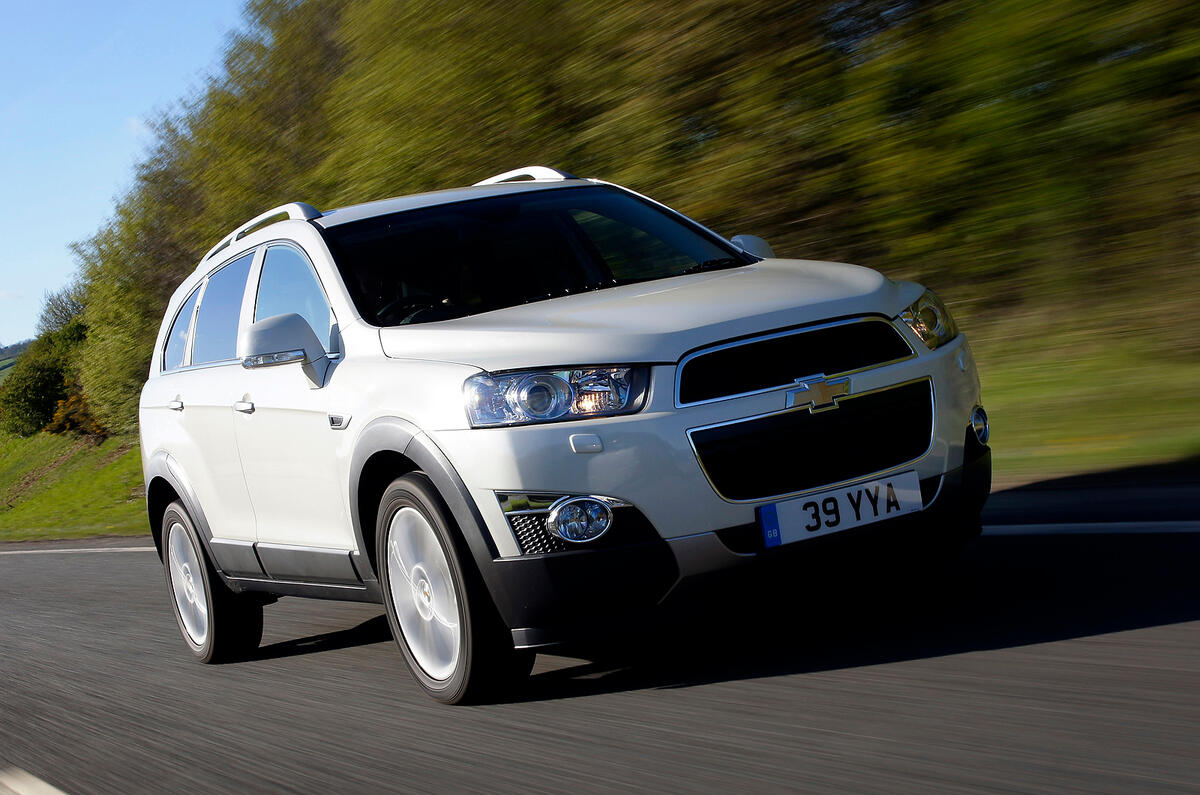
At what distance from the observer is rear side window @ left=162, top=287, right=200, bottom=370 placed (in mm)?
6770

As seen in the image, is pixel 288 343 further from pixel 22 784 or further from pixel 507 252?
pixel 22 784

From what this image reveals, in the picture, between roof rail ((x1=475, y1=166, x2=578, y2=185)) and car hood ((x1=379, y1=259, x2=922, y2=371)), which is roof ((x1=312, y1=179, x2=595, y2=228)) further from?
car hood ((x1=379, y1=259, x2=922, y2=371))

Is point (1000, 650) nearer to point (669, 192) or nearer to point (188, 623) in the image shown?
point (188, 623)

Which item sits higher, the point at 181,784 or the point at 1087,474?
the point at 181,784

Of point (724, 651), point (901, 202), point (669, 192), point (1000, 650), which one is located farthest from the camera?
point (669, 192)

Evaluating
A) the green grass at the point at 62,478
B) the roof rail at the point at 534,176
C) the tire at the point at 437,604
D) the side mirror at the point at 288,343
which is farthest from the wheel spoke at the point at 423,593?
the green grass at the point at 62,478

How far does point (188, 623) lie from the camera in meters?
6.72

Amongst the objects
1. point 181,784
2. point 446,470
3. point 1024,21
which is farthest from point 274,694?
point 1024,21

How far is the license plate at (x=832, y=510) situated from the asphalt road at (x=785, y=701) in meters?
0.14

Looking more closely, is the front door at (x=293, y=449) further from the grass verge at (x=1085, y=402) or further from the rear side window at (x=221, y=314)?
the grass verge at (x=1085, y=402)

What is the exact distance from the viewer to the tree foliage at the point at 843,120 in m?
10.1

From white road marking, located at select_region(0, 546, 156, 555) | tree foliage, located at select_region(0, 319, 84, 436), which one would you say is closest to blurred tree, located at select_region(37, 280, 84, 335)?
tree foliage, located at select_region(0, 319, 84, 436)

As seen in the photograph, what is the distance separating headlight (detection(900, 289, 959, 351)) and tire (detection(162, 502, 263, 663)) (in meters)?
3.37

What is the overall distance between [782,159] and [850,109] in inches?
31.2
